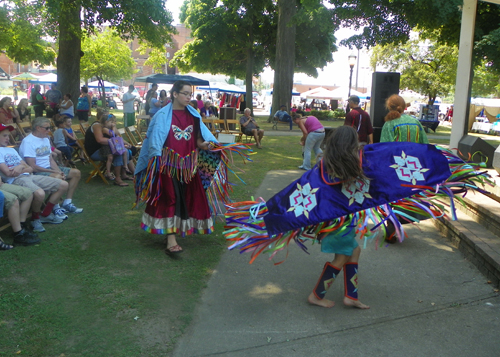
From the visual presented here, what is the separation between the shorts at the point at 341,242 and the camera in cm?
363

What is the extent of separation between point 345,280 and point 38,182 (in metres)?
3.75

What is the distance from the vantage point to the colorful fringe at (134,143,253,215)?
4895mm

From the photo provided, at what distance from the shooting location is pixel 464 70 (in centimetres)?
1064

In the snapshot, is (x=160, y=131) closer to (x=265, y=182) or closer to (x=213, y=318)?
(x=213, y=318)

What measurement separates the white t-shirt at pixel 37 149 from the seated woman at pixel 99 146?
1.93 m

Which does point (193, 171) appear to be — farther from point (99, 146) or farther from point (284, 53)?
point (284, 53)

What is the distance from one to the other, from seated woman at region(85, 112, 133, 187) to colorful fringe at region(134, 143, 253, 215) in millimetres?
3237

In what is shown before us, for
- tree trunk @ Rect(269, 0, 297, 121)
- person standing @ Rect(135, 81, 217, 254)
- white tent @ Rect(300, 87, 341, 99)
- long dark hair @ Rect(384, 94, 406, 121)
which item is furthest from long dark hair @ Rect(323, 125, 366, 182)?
white tent @ Rect(300, 87, 341, 99)

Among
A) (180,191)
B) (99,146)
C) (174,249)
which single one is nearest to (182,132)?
(180,191)

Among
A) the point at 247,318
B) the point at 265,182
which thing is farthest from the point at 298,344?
the point at 265,182

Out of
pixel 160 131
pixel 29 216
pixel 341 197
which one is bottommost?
pixel 29 216

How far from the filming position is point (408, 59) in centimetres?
3422

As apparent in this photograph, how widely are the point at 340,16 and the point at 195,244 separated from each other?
14.6m

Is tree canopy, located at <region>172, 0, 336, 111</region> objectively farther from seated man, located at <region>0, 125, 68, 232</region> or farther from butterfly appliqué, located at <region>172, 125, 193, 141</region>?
butterfly appliqué, located at <region>172, 125, 193, 141</region>
